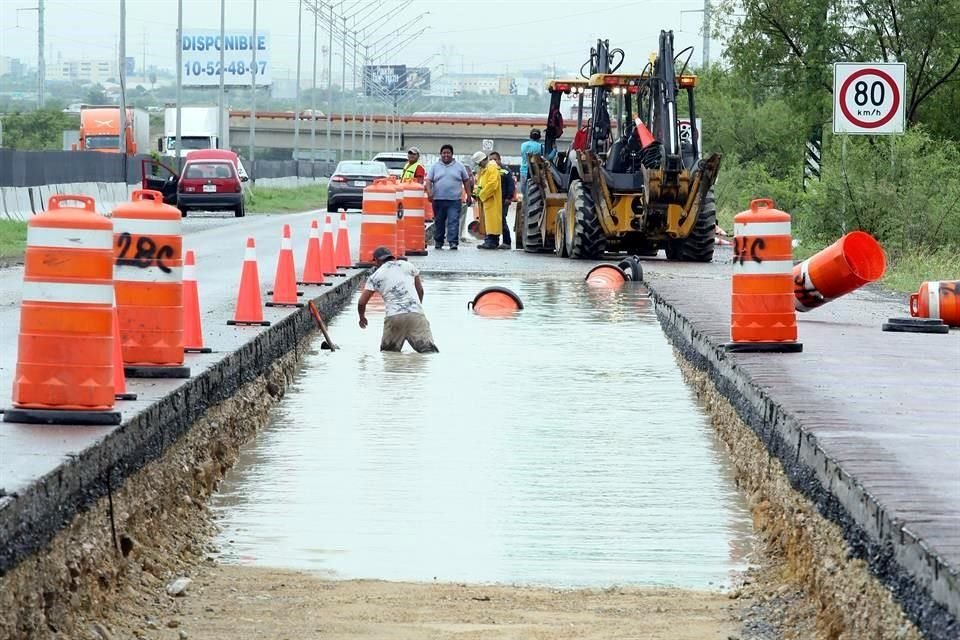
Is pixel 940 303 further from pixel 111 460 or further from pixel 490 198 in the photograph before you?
pixel 490 198

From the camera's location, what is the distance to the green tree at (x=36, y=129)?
4820 inches

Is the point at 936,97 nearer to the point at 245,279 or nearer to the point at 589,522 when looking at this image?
the point at 245,279

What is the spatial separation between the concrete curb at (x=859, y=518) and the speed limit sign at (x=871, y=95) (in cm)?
972

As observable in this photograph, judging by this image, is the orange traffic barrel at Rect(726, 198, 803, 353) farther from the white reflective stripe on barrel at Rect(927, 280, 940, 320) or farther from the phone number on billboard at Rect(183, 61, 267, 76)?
the phone number on billboard at Rect(183, 61, 267, 76)

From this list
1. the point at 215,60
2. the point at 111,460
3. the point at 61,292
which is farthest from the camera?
the point at 215,60

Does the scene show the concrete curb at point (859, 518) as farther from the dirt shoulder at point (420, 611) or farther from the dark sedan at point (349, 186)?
the dark sedan at point (349, 186)

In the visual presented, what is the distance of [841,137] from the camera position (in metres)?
30.3

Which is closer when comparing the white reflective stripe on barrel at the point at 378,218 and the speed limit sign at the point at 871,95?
the speed limit sign at the point at 871,95

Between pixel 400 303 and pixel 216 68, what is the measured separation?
165 m

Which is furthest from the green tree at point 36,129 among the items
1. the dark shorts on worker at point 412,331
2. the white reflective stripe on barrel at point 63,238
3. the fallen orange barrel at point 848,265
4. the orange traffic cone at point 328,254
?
the white reflective stripe on barrel at point 63,238

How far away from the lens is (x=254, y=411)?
43.2ft

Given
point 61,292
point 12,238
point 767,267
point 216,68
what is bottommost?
point 12,238

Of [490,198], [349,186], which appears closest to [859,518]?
[490,198]

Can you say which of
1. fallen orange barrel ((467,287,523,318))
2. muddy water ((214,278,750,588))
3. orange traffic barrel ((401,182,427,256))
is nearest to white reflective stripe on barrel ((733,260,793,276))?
muddy water ((214,278,750,588))
